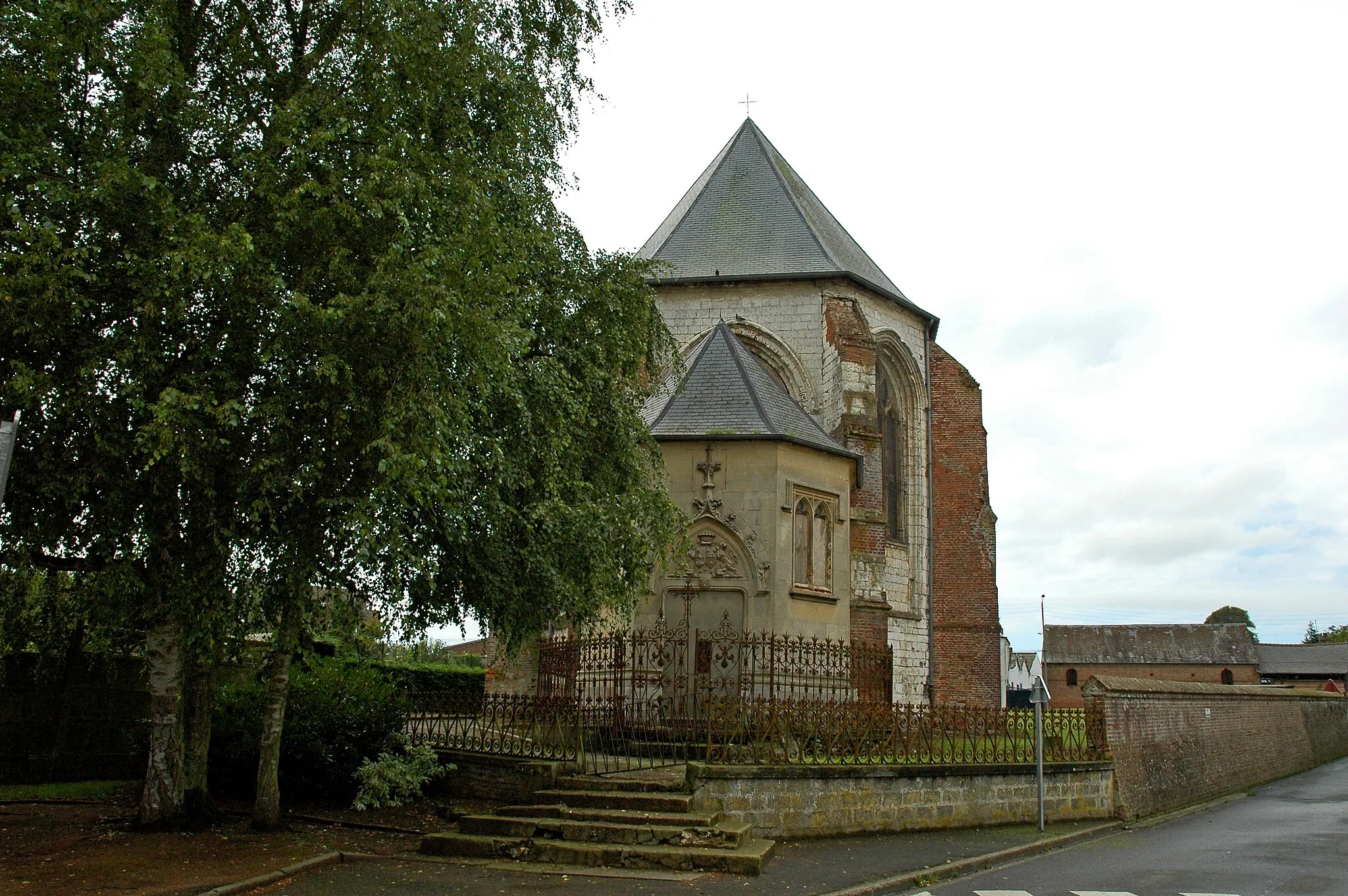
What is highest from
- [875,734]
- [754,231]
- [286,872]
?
[754,231]

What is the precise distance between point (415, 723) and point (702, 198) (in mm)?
15346

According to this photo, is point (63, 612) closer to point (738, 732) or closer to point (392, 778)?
point (392, 778)

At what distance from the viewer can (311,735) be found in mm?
12930

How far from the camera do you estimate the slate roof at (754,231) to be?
2300 cm

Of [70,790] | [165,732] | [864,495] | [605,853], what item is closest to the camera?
[605,853]

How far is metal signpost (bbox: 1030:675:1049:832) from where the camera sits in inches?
523

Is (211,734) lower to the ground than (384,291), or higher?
lower

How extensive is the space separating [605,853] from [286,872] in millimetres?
2779

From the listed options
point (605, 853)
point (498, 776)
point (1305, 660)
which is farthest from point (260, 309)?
point (1305, 660)

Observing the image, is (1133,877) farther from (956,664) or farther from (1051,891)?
(956,664)

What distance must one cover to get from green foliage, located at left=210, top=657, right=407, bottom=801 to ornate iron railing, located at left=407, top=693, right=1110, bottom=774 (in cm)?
88

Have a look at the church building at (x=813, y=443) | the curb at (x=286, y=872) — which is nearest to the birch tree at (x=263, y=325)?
the curb at (x=286, y=872)

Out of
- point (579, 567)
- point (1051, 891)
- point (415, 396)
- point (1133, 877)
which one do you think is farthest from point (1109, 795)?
point (415, 396)

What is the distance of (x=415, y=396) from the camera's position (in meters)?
9.07
